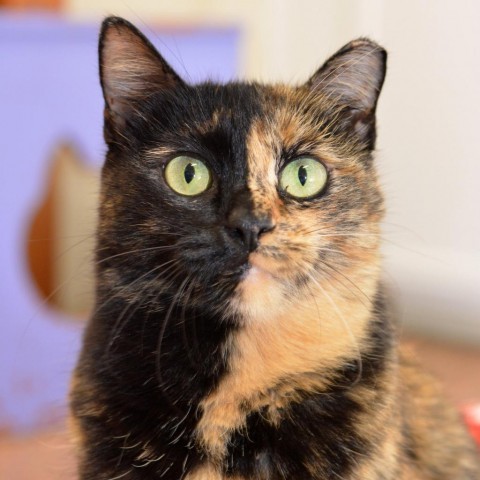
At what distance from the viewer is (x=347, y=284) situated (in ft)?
3.27

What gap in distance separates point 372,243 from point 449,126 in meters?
1.58

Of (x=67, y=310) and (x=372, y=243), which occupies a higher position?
(x=372, y=243)

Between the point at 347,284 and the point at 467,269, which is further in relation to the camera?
the point at 467,269

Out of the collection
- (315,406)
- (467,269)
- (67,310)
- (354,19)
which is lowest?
(67,310)

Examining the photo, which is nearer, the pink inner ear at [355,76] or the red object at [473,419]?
the pink inner ear at [355,76]

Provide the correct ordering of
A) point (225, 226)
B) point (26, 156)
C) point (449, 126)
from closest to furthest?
1. point (225, 226)
2. point (26, 156)
3. point (449, 126)

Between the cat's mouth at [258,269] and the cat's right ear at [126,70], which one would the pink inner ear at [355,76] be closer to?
the cat's right ear at [126,70]

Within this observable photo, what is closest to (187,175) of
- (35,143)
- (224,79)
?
(224,79)

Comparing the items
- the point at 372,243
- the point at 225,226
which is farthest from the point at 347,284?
the point at 225,226

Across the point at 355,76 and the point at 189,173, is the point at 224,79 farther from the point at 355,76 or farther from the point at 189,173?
the point at 189,173

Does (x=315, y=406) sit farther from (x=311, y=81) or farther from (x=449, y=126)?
(x=449, y=126)

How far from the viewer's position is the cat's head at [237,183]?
3.00ft

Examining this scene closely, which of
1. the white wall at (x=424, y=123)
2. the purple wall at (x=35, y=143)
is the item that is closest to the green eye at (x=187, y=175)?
the purple wall at (x=35, y=143)

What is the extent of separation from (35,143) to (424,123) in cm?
119
